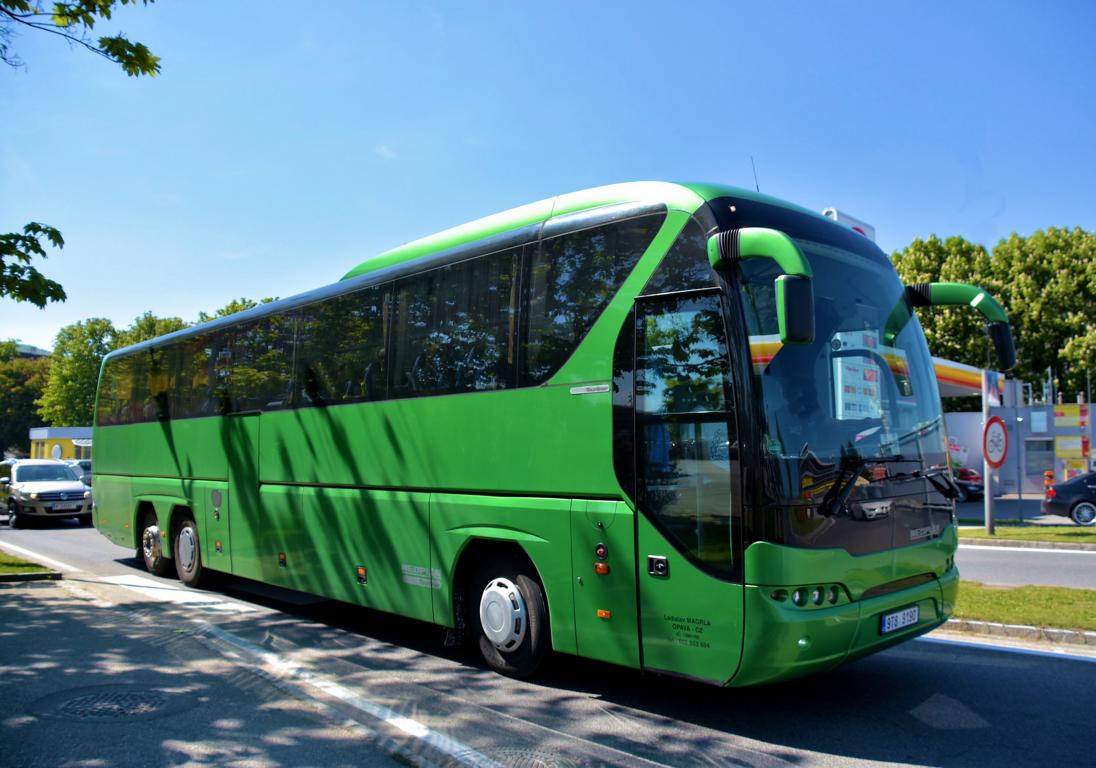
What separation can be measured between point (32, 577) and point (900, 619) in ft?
36.5

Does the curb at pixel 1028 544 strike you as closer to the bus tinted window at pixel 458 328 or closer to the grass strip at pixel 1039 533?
the grass strip at pixel 1039 533

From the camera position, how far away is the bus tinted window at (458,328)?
6652mm

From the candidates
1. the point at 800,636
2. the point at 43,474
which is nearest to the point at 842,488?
the point at 800,636

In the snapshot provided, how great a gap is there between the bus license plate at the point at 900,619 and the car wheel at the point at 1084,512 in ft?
58.3

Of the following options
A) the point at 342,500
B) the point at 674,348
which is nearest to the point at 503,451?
the point at 674,348

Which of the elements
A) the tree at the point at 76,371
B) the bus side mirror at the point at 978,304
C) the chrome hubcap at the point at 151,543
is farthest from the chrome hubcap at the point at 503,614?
the tree at the point at 76,371

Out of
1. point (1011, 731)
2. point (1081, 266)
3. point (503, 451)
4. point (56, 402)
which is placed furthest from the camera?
point (56, 402)

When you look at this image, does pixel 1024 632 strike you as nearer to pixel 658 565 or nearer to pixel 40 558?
pixel 658 565

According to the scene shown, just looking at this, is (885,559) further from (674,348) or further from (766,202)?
(766,202)

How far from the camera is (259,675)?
255 inches

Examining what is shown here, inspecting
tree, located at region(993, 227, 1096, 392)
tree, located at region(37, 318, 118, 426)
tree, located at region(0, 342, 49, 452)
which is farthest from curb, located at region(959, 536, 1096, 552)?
tree, located at region(0, 342, 49, 452)

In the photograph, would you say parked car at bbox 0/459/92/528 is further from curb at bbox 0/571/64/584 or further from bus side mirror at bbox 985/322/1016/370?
bus side mirror at bbox 985/322/1016/370

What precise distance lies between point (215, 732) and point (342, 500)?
320 cm

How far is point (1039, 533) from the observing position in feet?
58.6
